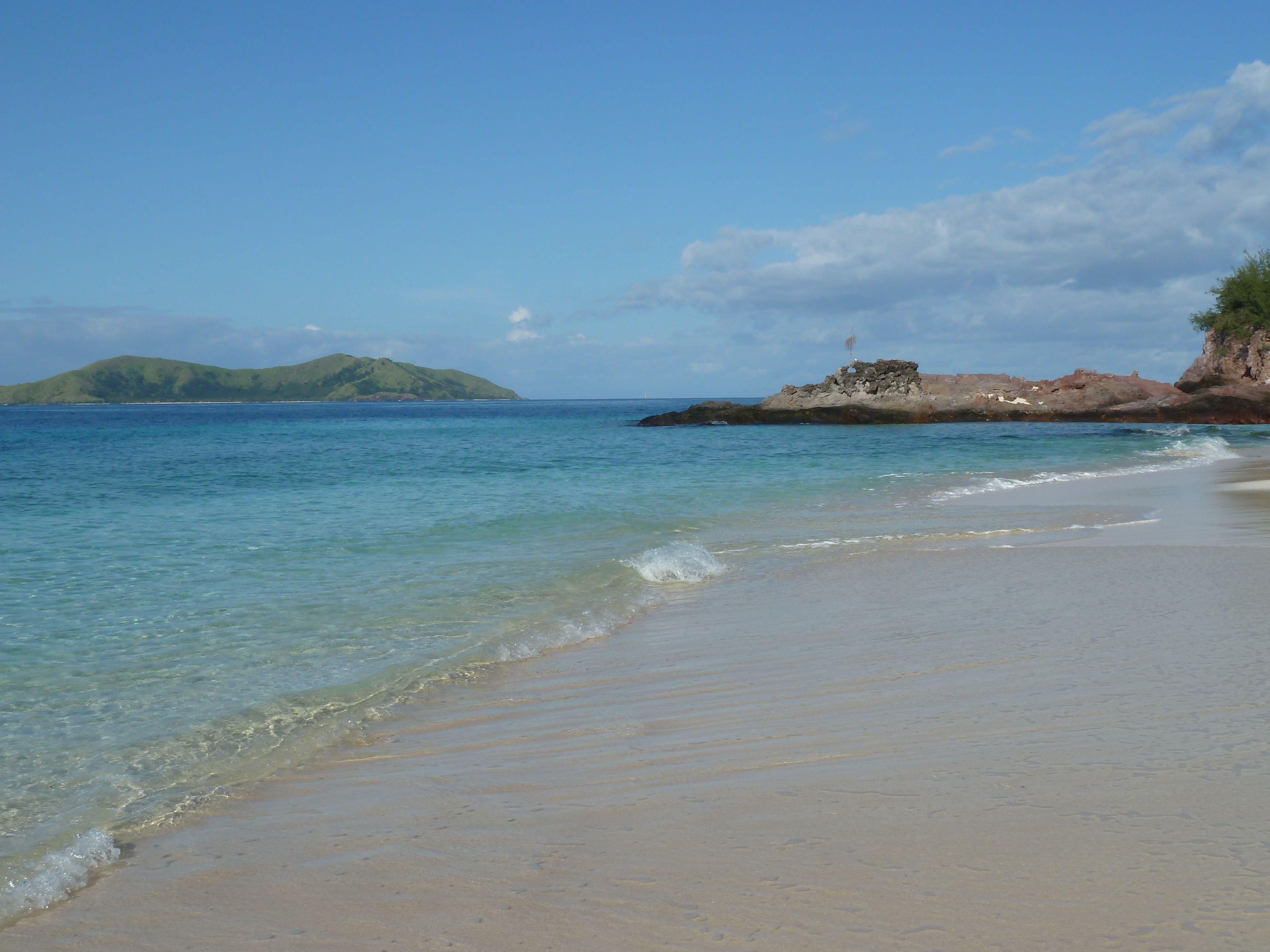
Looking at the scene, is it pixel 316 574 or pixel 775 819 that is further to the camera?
pixel 316 574

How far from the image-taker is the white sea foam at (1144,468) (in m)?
18.9

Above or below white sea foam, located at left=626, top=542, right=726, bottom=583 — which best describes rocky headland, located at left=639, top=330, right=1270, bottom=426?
above

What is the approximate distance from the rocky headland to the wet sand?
53942mm

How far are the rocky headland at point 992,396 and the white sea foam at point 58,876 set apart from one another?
56.6 metres

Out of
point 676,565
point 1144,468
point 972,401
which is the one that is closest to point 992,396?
point 972,401

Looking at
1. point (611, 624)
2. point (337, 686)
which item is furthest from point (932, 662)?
point (337, 686)

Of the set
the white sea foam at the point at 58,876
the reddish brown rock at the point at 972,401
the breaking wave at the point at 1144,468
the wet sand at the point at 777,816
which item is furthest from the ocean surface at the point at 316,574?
the reddish brown rock at the point at 972,401

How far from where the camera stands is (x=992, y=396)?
60156 millimetres

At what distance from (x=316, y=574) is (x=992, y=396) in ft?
189

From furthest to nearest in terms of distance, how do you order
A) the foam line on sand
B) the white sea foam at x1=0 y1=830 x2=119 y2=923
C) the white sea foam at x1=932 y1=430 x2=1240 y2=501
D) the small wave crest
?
the small wave crest < the white sea foam at x1=932 y1=430 x2=1240 y2=501 < the white sea foam at x1=0 y1=830 x2=119 y2=923 < the foam line on sand

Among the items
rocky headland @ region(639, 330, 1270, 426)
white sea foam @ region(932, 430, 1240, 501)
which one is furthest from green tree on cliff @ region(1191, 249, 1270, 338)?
white sea foam @ region(932, 430, 1240, 501)

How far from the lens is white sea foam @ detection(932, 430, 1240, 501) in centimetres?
1894

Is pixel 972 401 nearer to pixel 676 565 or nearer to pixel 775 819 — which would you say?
pixel 676 565

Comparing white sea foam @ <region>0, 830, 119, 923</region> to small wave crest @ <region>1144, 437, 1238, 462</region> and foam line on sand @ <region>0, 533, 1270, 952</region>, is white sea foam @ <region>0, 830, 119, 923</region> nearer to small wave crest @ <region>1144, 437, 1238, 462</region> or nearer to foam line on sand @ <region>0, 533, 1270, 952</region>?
foam line on sand @ <region>0, 533, 1270, 952</region>
